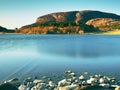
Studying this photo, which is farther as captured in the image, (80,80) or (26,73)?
(26,73)

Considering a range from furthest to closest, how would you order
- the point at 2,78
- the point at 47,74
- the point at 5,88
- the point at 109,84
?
the point at 47,74 → the point at 2,78 → the point at 109,84 → the point at 5,88

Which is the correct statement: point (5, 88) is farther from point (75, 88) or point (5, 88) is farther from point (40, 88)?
point (75, 88)

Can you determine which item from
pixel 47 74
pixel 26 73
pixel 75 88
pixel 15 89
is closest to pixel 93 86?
pixel 75 88

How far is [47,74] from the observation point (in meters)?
33.8

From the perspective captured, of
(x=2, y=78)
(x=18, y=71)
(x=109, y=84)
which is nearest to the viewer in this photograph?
(x=109, y=84)

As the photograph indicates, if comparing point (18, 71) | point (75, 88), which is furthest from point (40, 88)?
point (18, 71)

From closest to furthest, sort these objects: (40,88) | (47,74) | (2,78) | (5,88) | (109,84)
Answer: (5,88) < (40,88) < (109,84) < (2,78) < (47,74)

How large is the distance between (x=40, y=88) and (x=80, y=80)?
554cm

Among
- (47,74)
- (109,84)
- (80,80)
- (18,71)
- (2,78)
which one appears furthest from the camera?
(18,71)

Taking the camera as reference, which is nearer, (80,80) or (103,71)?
(80,80)

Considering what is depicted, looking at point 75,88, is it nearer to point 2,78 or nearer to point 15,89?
point 15,89

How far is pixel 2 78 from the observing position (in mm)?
31469

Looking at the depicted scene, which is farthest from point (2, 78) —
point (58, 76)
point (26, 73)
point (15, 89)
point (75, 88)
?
point (75, 88)

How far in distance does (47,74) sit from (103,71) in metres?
7.39
